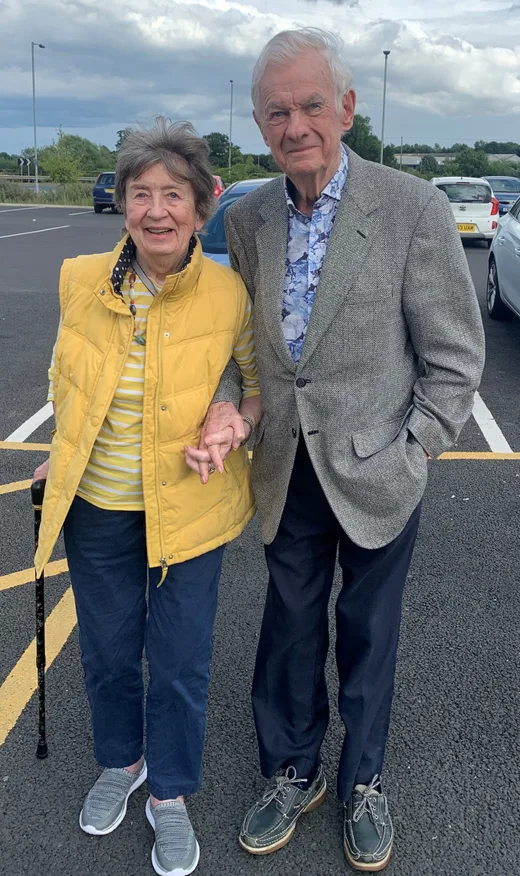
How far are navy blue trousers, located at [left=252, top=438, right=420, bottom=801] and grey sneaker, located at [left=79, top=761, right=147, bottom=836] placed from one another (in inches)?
16.4

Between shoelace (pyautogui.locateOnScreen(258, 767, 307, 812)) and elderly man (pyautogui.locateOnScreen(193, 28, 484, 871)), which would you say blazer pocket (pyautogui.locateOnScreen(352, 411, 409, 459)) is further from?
shoelace (pyautogui.locateOnScreen(258, 767, 307, 812))

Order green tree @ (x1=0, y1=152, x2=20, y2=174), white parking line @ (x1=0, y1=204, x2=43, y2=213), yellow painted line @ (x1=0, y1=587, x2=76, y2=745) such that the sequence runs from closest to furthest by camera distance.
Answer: yellow painted line @ (x1=0, y1=587, x2=76, y2=745)
white parking line @ (x1=0, y1=204, x2=43, y2=213)
green tree @ (x1=0, y1=152, x2=20, y2=174)

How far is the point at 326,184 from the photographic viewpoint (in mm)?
2010

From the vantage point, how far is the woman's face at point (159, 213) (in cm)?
195

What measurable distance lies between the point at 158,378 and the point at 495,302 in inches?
327

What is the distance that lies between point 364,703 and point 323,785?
0.40 meters

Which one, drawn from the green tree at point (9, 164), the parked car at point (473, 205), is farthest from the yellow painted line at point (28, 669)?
the green tree at point (9, 164)

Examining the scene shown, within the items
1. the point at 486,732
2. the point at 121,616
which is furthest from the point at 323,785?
the point at 121,616

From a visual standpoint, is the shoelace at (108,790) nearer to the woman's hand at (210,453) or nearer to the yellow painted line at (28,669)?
the yellow painted line at (28,669)

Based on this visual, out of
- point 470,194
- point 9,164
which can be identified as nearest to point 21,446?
point 470,194

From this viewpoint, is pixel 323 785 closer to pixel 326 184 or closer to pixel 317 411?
pixel 317 411

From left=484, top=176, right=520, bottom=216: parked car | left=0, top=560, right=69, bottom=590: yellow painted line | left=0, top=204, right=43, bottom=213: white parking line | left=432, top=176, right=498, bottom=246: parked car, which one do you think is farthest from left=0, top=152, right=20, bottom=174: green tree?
left=0, top=560, right=69, bottom=590: yellow painted line

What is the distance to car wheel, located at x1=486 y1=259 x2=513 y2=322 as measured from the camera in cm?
947

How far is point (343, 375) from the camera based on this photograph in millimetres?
2021
